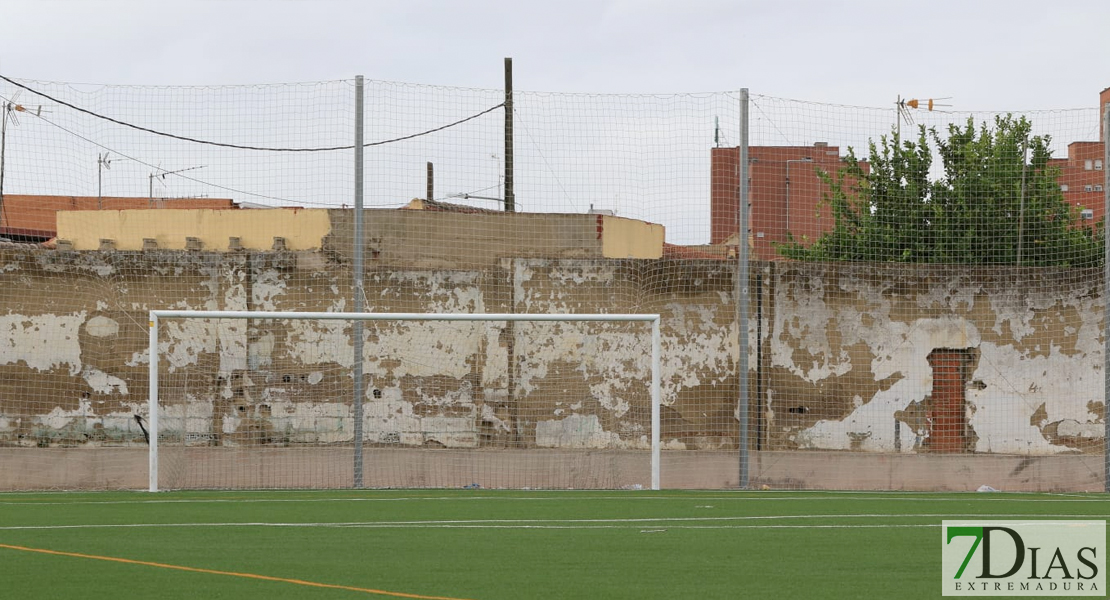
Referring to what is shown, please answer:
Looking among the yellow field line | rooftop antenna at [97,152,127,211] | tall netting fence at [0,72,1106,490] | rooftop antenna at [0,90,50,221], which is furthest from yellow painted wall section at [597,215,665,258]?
the yellow field line

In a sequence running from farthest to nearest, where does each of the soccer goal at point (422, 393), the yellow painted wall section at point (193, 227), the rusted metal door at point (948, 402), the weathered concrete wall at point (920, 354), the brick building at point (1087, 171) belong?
1. the yellow painted wall section at point (193, 227)
2. the rusted metal door at point (948, 402)
3. the weathered concrete wall at point (920, 354)
4. the soccer goal at point (422, 393)
5. the brick building at point (1087, 171)

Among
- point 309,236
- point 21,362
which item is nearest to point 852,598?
point 21,362

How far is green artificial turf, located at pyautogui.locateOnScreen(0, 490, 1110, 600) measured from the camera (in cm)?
573

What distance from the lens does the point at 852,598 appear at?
5.47 metres

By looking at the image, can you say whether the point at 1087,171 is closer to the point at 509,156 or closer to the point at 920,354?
the point at 920,354

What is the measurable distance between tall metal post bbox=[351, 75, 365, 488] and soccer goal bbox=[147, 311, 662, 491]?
3.06 feet

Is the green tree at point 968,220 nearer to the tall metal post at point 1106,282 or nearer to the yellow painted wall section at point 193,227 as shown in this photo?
the tall metal post at point 1106,282

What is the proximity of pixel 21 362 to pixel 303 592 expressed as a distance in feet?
30.1

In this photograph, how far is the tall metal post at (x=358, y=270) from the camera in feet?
36.3

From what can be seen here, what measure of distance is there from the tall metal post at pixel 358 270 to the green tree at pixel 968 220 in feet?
16.1

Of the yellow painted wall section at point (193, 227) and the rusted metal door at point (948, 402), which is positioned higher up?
the yellow painted wall section at point (193, 227)

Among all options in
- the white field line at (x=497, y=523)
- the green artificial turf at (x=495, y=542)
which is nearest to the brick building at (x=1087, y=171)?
the green artificial turf at (x=495, y=542)

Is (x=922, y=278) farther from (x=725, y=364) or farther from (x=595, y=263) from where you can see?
(x=595, y=263)

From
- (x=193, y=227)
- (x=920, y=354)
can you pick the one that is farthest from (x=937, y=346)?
(x=193, y=227)
